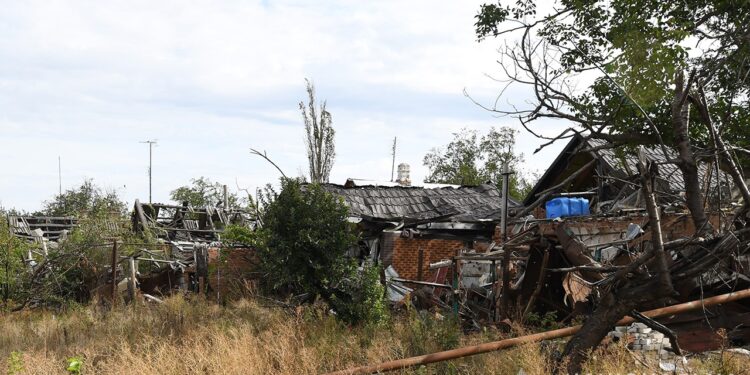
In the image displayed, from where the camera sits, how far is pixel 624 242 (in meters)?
10.7

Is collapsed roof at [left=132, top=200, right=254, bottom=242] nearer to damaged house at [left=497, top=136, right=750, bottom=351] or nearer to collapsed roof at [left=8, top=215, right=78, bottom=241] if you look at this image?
collapsed roof at [left=8, top=215, right=78, bottom=241]

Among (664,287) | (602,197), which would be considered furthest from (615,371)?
(602,197)

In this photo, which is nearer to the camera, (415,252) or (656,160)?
(656,160)

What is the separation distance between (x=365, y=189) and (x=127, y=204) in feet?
73.0

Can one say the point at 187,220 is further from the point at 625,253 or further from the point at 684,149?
the point at 684,149

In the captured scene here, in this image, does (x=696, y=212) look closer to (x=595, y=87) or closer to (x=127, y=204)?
(x=595, y=87)

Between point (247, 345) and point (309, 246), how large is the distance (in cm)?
425

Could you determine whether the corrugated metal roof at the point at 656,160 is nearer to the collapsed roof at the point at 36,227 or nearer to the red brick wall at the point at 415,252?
the red brick wall at the point at 415,252

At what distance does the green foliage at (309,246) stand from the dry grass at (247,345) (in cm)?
85

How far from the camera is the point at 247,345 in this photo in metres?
8.53

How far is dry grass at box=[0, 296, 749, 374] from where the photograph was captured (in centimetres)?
747

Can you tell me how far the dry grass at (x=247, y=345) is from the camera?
7474 mm

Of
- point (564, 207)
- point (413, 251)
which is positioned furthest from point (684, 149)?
point (413, 251)

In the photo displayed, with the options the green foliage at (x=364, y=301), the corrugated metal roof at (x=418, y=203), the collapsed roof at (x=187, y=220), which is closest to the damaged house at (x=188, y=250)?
the collapsed roof at (x=187, y=220)
